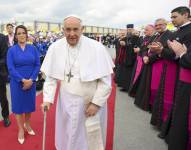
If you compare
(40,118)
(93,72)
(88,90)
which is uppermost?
(93,72)

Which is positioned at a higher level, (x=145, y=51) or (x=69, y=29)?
(x=69, y=29)

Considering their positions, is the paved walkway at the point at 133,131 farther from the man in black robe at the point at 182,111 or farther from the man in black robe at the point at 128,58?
the man in black robe at the point at 128,58

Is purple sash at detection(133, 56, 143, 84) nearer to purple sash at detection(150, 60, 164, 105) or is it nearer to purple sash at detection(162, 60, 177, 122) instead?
purple sash at detection(150, 60, 164, 105)

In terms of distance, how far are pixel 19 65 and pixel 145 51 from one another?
3.40 m

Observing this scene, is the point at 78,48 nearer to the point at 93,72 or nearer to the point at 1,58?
the point at 93,72

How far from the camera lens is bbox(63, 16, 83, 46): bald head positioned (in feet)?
10.2

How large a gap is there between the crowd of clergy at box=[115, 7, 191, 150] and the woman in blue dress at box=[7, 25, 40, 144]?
6.60 feet

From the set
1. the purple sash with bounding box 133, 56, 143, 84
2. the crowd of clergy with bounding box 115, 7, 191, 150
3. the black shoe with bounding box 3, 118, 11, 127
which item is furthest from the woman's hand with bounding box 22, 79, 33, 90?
the purple sash with bounding box 133, 56, 143, 84

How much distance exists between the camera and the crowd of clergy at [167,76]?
3835 mm

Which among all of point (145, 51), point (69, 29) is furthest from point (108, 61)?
point (145, 51)

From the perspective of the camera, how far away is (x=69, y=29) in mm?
3129

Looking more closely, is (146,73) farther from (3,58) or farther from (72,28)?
(72,28)

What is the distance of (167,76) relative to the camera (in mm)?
5016

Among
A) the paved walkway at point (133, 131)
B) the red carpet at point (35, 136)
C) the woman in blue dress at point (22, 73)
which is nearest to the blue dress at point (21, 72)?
the woman in blue dress at point (22, 73)
